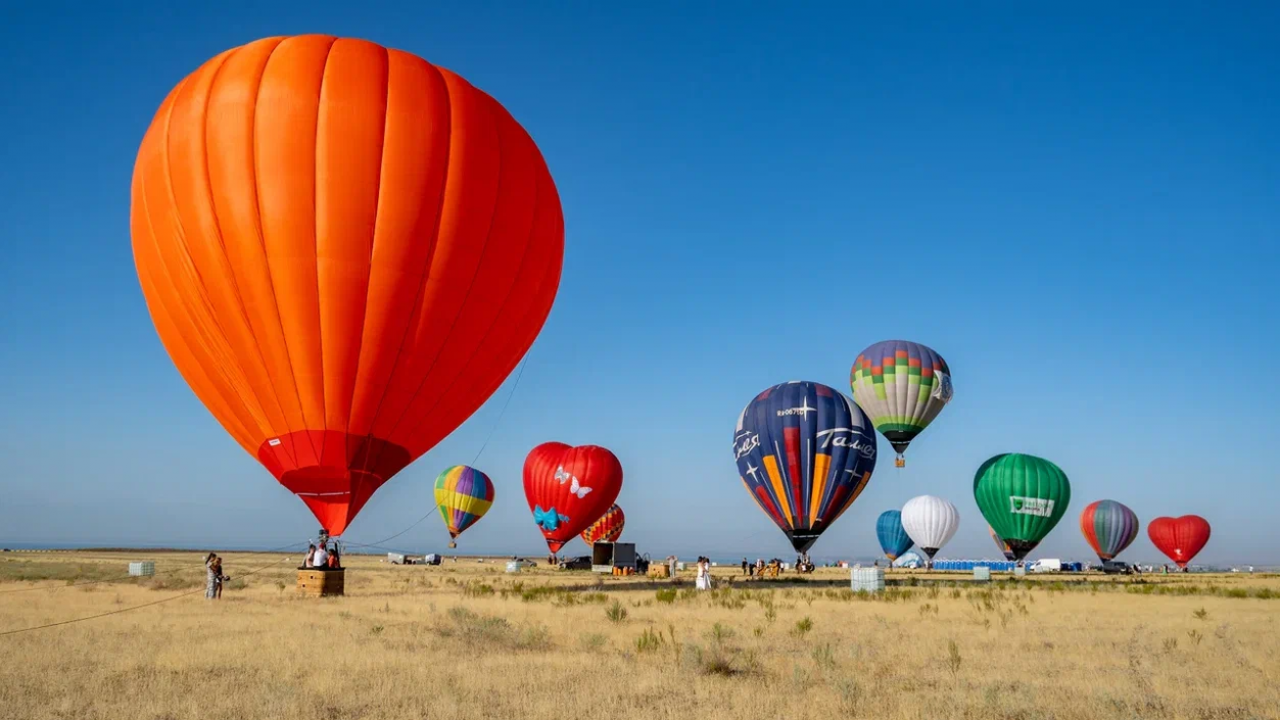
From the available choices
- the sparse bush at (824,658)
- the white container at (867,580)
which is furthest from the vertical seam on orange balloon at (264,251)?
the white container at (867,580)

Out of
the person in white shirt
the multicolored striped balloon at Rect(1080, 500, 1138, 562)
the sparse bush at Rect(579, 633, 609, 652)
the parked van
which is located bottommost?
the parked van

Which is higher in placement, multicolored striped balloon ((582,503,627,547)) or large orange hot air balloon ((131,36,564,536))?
large orange hot air balloon ((131,36,564,536))

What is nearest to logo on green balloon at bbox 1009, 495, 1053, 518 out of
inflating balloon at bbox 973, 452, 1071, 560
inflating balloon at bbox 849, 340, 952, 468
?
inflating balloon at bbox 973, 452, 1071, 560

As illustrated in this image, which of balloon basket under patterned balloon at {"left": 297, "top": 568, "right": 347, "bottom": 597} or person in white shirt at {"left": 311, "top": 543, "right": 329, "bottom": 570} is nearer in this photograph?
balloon basket under patterned balloon at {"left": 297, "top": 568, "right": 347, "bottom": 597}

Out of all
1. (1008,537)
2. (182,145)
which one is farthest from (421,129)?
(1008,537)

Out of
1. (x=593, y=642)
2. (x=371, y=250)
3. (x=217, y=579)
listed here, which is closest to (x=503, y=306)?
(x=371, y=250)

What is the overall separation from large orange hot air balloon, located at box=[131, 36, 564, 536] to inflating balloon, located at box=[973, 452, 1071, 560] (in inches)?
1769

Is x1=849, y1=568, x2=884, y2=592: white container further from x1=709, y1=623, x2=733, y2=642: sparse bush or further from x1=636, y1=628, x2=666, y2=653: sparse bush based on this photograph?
x1=636, y1=628, x2=666, y2=653: sparse bush

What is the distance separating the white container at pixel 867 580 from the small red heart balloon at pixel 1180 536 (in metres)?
65.4

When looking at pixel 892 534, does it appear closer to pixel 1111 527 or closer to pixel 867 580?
pixel 1111 527

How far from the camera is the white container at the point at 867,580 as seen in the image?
2872 cm

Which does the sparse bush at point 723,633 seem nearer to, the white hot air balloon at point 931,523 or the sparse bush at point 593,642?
the sparse bush at point 593,642

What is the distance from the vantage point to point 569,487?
152 ft

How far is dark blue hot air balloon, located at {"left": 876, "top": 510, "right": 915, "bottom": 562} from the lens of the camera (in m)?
87.3
